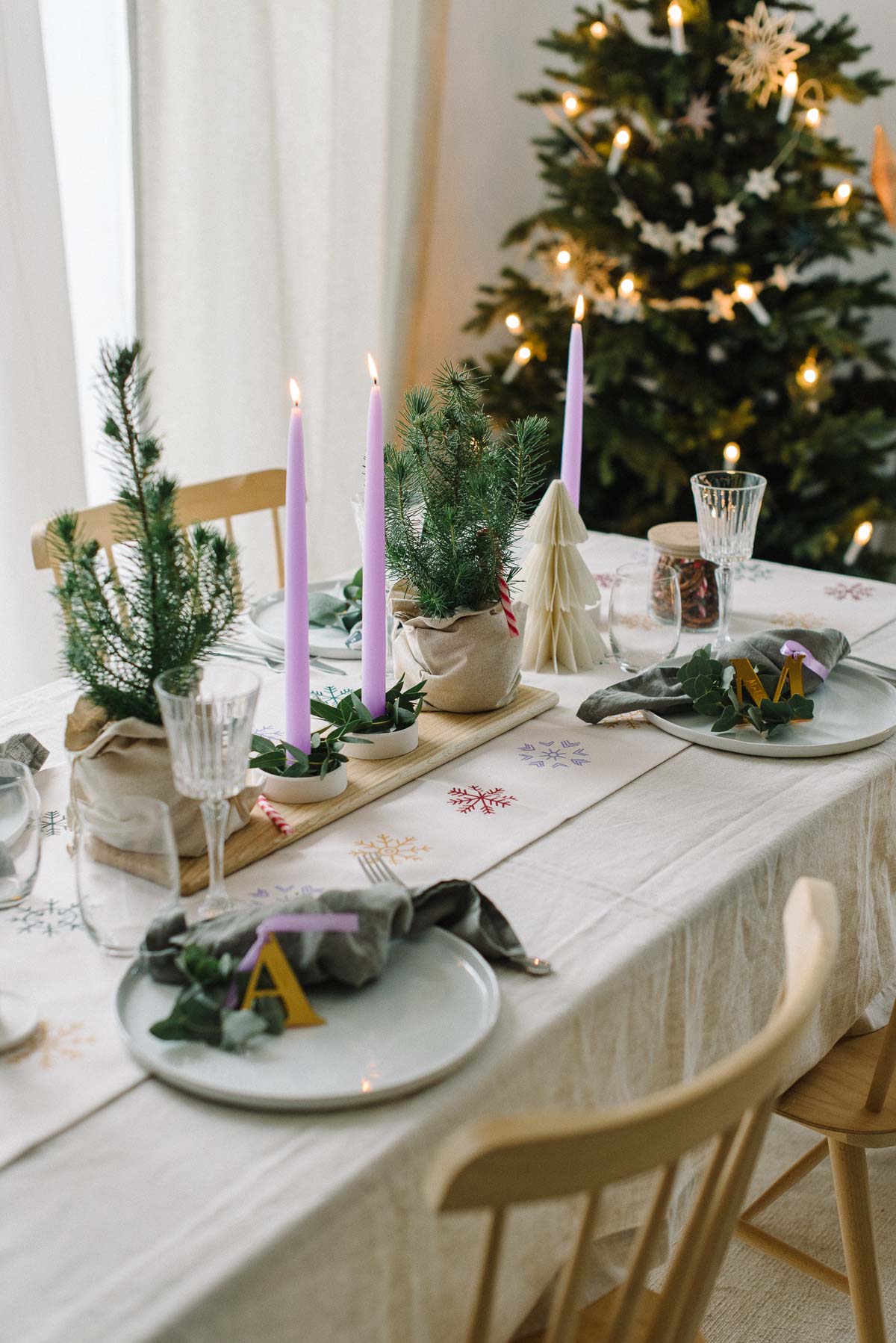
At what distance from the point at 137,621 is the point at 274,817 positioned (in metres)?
0.21

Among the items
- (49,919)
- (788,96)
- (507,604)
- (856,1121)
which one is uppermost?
(788,96)

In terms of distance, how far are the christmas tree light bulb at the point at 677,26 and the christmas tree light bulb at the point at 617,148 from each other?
19 cm

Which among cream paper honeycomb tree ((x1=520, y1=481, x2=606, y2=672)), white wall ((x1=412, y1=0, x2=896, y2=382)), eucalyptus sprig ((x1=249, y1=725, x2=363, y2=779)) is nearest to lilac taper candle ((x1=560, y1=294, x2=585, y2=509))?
cream paper honeycomb tree ((x1=520, y1=481, x2=606, y2=672))

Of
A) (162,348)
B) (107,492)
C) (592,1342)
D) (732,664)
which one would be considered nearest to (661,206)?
(162,348)

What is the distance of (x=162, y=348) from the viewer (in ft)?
8.42

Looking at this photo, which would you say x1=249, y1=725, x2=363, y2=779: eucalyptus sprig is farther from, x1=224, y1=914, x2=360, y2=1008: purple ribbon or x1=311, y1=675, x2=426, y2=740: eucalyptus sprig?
x1=224, y1=914, x2=360, y2=1008: purple ribbon

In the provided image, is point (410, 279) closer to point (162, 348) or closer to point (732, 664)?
point (162, 348)

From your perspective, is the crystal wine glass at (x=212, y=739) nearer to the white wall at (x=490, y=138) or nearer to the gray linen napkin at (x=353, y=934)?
the gray linen napkin at (x=353, y=934)

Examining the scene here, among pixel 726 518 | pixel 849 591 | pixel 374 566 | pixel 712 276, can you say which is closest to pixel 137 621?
pixel 374 566

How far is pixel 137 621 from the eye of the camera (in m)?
0.95

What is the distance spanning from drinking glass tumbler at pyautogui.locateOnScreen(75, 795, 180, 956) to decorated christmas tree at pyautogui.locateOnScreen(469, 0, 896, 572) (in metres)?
2.23

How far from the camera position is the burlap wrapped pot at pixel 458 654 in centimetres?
121

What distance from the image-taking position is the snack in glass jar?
1508 mm

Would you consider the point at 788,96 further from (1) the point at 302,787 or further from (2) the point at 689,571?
(1) the point at 302,787
